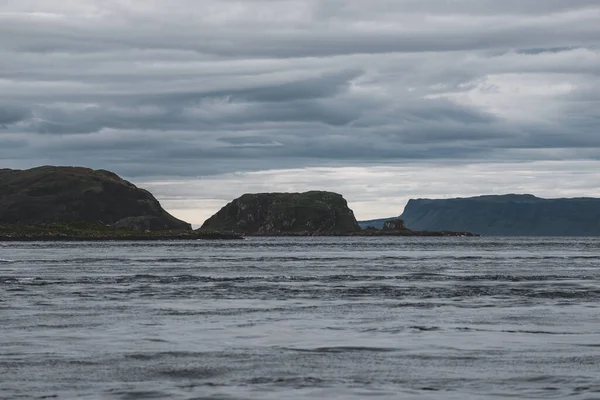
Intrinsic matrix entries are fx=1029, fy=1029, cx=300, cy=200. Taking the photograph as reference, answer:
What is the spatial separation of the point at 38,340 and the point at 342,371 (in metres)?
12.2

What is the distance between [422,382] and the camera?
1029 inches

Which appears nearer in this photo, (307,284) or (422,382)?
(422,382)

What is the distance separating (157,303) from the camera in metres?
51.8

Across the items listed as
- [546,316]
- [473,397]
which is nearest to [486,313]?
[546,316]

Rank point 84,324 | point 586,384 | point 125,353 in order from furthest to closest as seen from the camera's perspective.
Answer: point 84,324
point 125,353
point 586,384

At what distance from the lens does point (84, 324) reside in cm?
4059

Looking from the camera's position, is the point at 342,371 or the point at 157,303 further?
the point at 157,303

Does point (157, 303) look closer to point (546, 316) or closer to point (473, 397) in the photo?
point (546, 316)

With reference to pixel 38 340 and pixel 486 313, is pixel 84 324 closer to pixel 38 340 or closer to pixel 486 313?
pixel 38 340

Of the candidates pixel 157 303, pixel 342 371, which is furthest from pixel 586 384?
pixel 157 303

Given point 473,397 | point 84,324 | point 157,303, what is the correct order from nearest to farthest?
1. point 473,397
2. point 84,324
3. point 157,303

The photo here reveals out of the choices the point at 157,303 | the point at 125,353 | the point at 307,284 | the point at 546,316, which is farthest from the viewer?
the point at 307,284

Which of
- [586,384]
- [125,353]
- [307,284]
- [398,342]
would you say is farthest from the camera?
[307,284]

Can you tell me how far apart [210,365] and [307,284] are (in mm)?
41502
